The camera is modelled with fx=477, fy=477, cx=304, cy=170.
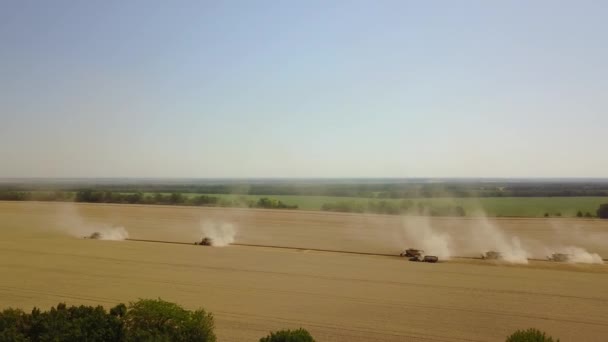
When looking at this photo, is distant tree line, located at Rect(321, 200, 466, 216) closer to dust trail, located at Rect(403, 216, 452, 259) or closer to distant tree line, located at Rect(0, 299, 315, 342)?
dust trail, located at Rect(403, 216, 452, 259)

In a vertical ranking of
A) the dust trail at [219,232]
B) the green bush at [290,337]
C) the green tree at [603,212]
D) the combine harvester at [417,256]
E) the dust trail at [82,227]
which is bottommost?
the dust trail at [82,227]

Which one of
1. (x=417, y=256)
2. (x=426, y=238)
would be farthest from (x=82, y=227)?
(x=417, y=256)

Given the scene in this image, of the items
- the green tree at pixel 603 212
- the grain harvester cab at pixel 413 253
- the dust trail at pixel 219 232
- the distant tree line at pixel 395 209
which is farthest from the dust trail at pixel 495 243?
the green tree at pixel 603 212

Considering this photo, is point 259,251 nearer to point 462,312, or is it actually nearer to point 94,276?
point 94,276

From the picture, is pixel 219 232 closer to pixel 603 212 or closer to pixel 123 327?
pixel 123 327

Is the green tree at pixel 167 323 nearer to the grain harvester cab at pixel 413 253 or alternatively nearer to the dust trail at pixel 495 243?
the grain harvester cab at pixel 413 253

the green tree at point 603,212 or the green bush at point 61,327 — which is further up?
the green tree at point 603,212

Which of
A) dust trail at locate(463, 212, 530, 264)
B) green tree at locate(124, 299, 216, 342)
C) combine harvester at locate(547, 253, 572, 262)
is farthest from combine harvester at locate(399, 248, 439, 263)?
green tree at locate(124, 299, 216, 342)

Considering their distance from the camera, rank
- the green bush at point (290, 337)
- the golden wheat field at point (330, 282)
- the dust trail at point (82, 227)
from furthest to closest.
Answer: the dust trail at point (82, 227) → the golden wheat field at point (330, 282) → the green bush at point (290, 337)
